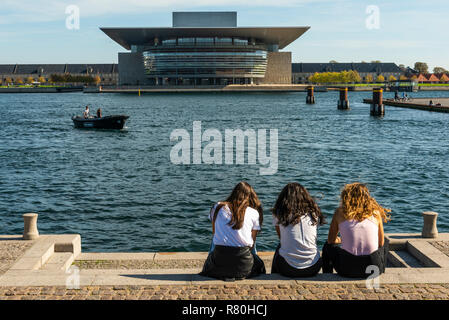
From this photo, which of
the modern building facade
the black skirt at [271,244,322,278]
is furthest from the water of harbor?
the modern building facade

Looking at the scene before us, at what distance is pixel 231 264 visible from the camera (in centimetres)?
831

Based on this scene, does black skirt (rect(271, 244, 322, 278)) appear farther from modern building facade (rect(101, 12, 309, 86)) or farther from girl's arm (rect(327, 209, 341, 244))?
modern building facade (rect(101, 12, 309, 86))

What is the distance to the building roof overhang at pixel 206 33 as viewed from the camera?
509 feet

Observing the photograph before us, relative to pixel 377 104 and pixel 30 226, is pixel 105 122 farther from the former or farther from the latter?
pixel 30 226

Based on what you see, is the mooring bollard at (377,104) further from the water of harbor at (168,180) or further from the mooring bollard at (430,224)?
the mooring bollard at (430,224)

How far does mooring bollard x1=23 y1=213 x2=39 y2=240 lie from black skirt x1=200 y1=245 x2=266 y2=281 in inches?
178

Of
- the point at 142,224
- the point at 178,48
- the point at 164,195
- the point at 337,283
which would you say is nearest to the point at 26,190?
the point at 164,195

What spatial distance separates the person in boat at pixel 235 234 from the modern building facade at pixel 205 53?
15030 cm

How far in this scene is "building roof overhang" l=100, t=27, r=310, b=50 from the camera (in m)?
155

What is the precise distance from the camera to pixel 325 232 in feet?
54.2

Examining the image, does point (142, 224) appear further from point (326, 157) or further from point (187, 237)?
point (326, 157)

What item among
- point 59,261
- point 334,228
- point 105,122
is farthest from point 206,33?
point 334,228

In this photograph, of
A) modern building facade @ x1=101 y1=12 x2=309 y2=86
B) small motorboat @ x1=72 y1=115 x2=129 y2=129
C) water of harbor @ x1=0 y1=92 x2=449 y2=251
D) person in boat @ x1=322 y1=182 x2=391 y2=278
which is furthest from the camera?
modern building facade @ x1=101 y1=12 x2=309 y2=86

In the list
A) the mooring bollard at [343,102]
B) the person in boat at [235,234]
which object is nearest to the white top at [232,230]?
the person in boat at [235,234]
